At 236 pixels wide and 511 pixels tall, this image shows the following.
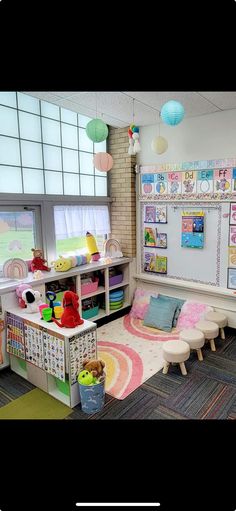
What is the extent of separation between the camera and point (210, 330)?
2.94 metres

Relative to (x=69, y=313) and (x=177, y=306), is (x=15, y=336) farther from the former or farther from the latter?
(x=177, y=306)

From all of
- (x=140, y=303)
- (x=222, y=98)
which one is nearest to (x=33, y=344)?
(x=140, y=303)

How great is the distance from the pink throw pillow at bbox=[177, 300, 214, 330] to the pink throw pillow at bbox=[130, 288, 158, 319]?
0.44 meters

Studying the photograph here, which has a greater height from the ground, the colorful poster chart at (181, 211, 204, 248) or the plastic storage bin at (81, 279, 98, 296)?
the colorful poster chart at (181, 211, 204, 248)

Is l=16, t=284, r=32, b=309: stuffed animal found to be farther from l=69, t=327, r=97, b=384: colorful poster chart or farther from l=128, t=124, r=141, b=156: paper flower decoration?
l=128, t=124, r=141, b=156: paper flower decoration

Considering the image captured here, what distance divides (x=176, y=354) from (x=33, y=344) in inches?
Result: 46.1

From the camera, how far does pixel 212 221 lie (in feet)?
11.0

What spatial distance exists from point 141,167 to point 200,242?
4.10 ft

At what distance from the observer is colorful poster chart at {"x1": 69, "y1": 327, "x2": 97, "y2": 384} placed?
214cm

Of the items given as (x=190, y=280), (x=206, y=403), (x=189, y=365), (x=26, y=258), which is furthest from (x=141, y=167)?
(x=206, y=403)

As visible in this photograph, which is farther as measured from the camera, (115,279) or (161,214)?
(115,279)

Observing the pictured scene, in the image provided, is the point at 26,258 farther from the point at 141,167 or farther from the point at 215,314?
the point at 215,314

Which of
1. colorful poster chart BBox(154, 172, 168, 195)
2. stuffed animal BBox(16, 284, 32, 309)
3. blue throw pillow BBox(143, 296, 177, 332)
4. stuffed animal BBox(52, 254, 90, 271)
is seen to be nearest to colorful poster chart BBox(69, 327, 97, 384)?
stuffed animal BBox(16, 284, 32, 309)

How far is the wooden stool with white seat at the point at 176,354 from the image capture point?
8.27 ft
